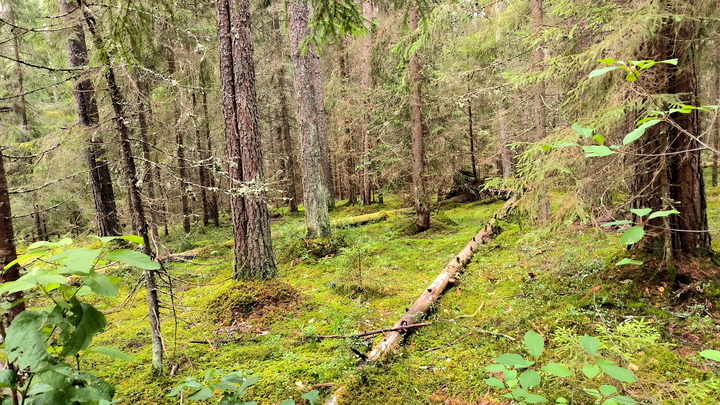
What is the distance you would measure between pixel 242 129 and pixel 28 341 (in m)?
4.63

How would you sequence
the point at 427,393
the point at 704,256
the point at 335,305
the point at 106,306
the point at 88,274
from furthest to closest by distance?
the point at 106,306 < the point at 335,305 < the point at 704,256 < the point at 427,393 < the point at 88,274

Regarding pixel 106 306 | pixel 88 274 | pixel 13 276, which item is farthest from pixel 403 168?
pixel 88 274

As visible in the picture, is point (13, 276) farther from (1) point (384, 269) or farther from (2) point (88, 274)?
(1) point (384, 269)

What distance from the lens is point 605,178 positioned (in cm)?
391

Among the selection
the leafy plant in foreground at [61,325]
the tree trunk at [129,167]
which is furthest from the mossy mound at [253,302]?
the leafy plant in foreground at [61,325]

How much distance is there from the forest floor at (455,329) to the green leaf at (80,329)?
0.96m

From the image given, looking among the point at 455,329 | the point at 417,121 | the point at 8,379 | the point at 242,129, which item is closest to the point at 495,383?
the point at 8,379

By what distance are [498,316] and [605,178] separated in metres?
2.08

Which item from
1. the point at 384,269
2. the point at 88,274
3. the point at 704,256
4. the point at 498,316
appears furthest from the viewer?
the point at 384,269

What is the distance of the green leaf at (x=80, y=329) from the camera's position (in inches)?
45.9

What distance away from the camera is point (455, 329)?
4.11 meters

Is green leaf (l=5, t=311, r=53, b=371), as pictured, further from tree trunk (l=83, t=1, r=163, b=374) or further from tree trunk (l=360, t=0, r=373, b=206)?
tree trunk (l=360, t=0, r=373, b=206)

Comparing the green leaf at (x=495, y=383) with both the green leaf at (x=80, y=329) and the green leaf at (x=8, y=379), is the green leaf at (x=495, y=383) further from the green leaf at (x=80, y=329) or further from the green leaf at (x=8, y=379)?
the green leaf at (x=8, y=379)

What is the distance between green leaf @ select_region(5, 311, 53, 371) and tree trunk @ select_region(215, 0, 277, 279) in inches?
159
